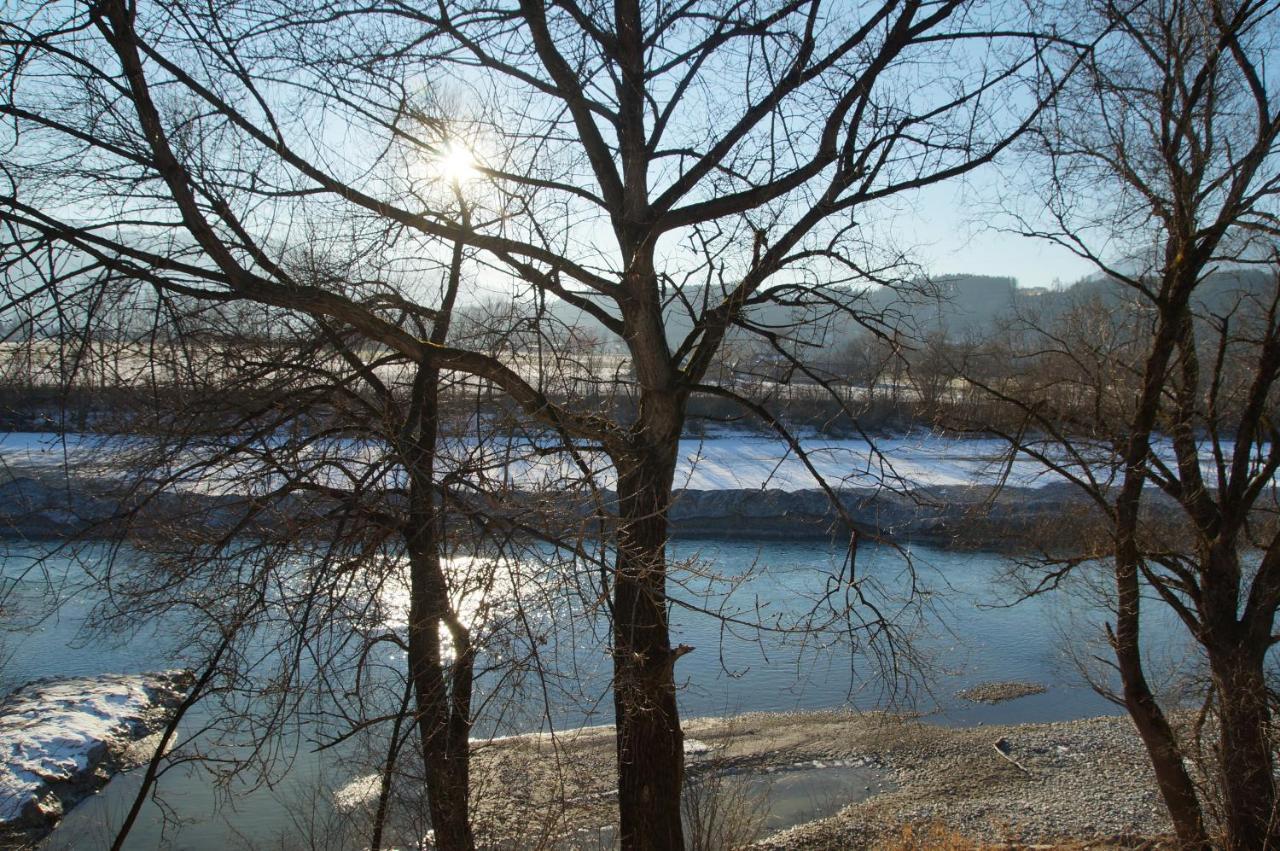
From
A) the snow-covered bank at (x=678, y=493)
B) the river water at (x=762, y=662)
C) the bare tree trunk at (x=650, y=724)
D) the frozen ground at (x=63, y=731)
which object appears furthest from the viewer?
the frozen ground at (x=63, y=731)

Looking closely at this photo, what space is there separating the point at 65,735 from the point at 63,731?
0.06 meters

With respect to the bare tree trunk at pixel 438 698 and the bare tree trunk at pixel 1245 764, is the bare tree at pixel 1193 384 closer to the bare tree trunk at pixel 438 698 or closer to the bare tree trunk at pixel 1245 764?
the bare tree trunk at pixel 1245 764

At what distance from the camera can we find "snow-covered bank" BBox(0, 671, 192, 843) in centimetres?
1091

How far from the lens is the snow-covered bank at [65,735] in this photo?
10914 millimetres

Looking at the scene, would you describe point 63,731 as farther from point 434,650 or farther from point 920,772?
point 920,772

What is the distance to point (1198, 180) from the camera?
7555 millimetres

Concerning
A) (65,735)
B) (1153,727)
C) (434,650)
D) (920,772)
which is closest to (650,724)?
(434,650)

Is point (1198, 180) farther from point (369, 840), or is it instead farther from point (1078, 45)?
point (369, 840)

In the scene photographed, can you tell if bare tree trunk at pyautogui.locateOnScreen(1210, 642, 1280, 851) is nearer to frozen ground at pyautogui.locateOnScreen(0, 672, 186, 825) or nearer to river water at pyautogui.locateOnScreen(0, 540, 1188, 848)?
river water at pyautogui.locateOnScreen(0, 540, 1188, 848)

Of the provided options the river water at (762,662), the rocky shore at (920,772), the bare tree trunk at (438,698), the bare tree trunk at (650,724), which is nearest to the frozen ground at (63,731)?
the river water at (762,662)

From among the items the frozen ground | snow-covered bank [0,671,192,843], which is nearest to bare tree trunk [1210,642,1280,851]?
snow-covered bank [0,671,192,843]

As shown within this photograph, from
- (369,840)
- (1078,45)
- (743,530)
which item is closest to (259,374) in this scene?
(1078,45)

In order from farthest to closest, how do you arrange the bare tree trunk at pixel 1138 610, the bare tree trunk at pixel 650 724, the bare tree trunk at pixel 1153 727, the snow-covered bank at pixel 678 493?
1. the bare tree trunk at pixel 1153 727
2. the bare tree trunk at pixel 1138 610
3. the bare tree trunk at pixel 650 724
4. the snow-covered bank at pixel 678 493

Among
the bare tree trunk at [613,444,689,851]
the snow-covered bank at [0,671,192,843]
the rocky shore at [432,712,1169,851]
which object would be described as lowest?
the rocky shore at [432,712,1169,851]
